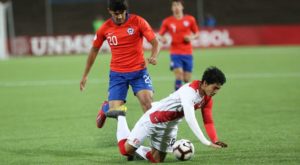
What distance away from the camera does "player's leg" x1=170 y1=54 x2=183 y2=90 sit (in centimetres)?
1480

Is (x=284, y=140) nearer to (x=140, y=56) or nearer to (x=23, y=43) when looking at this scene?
(x=140, y=56)

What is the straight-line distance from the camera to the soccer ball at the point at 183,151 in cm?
742

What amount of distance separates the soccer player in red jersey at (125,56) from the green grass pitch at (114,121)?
0.74 meters

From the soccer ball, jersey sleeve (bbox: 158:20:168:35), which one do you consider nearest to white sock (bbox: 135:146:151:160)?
the soccer ball

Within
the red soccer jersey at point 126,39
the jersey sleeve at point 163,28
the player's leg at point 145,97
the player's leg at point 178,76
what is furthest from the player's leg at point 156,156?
the jersey sleeve at point 163,28

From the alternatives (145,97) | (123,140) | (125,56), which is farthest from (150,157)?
(125,56)

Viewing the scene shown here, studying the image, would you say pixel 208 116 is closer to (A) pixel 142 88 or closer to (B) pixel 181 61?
(A) pixel 142 88

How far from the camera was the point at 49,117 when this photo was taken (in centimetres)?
1212

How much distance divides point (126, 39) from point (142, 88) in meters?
0.76

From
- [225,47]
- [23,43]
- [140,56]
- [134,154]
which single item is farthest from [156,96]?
[23,43]

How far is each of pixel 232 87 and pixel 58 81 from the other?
645 cm

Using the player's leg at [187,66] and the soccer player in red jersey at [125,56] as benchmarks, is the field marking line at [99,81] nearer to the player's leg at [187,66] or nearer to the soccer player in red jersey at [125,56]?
the player's leg at [187,66]

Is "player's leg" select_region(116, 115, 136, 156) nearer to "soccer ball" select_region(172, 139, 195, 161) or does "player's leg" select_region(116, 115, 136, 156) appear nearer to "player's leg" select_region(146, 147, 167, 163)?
"player's leg" select_region(146, 147, 167, 163)

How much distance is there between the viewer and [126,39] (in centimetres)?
884
